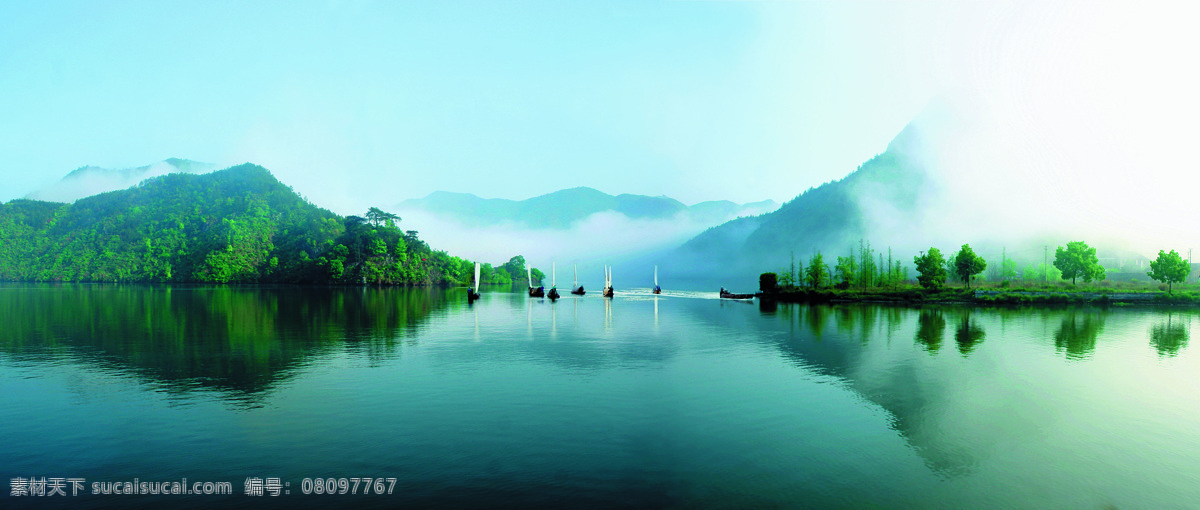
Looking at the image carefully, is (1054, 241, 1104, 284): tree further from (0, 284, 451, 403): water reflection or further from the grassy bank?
(0, 284, 451, 403): water reflection

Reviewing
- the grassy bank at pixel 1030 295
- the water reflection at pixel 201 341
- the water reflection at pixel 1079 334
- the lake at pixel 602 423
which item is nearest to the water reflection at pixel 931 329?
the lake at pixel 602 423

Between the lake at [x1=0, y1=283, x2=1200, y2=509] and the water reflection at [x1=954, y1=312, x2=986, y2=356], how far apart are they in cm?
94

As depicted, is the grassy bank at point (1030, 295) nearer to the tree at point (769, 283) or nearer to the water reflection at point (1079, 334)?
the tree at point (769, 283)

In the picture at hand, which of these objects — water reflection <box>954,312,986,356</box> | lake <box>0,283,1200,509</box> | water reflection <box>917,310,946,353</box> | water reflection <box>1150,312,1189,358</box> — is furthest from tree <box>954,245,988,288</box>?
lake <box>0,283,1200,509</box>

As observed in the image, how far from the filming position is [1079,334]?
42781 mm

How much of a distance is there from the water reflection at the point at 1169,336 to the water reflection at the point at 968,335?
371 inches

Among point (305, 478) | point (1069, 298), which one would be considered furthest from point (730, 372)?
point (1069, 298)

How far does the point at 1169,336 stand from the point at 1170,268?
58.1 meters

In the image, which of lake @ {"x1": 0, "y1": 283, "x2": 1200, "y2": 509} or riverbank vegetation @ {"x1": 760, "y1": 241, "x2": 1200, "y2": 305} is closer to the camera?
lake @ {"x1": 0, "y1": 283, "x2": 1200, "y2": 509}

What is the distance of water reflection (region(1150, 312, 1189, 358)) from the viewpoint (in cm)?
3525

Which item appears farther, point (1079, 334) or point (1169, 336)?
point (1079, 334)

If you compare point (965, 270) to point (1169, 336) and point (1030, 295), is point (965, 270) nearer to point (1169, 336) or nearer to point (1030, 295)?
point (1030, 295)

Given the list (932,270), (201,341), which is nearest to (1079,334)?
(932,270)

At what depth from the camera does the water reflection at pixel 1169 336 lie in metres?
35.2
